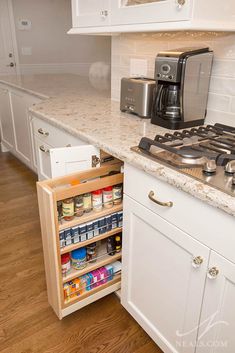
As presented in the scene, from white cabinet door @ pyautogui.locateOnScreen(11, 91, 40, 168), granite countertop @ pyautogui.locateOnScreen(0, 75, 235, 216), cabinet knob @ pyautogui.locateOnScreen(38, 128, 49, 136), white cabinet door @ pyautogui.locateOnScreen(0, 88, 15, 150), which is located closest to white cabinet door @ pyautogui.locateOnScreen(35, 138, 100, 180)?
granite countertop @ pyautogui.locateOnScreen(0, 75, 235, 216)

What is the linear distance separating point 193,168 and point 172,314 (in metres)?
0.54

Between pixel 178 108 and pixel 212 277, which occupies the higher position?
pixel 178 108

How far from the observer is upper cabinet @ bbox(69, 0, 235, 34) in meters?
1.03

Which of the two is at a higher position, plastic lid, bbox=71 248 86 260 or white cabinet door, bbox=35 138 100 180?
white cabinet door, bbox=35 138 100 180

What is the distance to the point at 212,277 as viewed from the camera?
0.83 meters

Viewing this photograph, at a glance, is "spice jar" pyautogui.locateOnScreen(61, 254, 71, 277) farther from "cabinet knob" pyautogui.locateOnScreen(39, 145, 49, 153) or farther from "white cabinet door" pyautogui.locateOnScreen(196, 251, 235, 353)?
"cabinet knob" pyautogui.locateOnScreen(39, 145, 49, 153)

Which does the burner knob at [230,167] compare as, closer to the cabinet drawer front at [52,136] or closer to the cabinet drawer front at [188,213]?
the cabinet drawer front at [188,213]

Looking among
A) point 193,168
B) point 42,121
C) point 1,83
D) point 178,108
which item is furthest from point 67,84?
point 193,168

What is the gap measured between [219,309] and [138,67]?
1374 millimetres

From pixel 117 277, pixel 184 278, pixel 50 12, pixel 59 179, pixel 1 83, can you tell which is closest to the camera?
pixel 184 278

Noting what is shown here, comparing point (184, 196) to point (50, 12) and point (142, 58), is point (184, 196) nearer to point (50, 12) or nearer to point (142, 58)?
point (142, 58)

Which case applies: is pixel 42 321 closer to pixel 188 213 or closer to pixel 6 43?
pixel 188 213

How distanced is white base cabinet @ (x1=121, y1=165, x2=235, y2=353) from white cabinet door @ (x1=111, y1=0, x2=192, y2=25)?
1.89 ft

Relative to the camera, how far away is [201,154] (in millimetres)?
935
